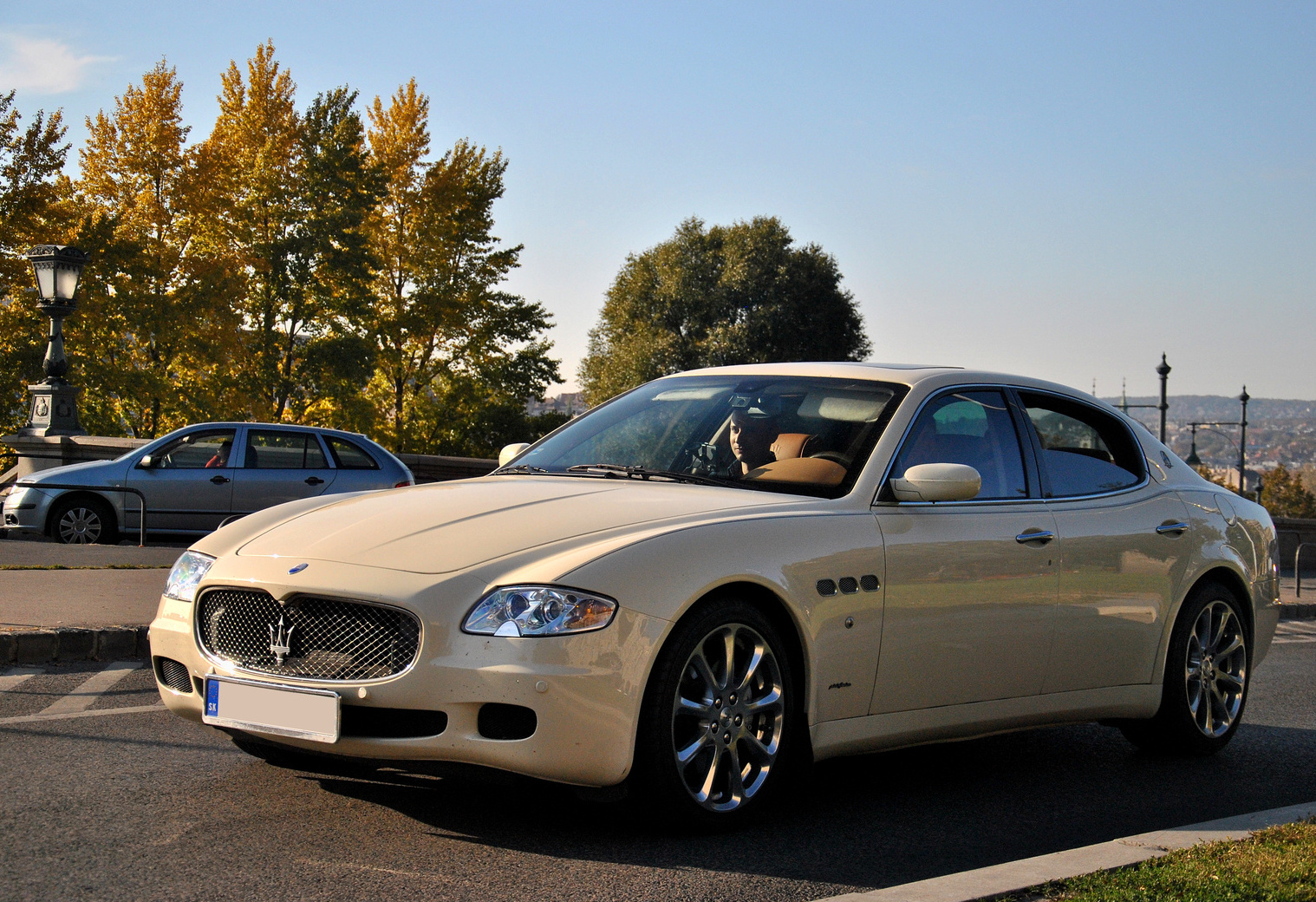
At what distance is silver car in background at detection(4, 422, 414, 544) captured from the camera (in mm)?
16391

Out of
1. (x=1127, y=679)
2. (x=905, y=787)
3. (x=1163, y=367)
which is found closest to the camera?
(x=905, y=787)

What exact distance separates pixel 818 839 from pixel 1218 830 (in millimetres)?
1348

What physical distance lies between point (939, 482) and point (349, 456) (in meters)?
13.1

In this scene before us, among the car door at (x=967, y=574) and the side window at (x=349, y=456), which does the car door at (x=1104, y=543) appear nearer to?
the car door at (x=967, y=574)

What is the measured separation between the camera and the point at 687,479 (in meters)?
5.38

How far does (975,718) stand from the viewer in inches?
216

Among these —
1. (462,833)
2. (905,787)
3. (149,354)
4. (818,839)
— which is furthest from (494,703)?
(149,354)

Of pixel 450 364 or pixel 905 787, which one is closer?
pixel 905 787

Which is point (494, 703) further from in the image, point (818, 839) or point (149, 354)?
point (149, 354)

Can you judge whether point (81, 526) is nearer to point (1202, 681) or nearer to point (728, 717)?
point (1202, 681)

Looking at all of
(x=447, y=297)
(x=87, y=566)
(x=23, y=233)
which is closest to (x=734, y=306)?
(x=447, y=297)

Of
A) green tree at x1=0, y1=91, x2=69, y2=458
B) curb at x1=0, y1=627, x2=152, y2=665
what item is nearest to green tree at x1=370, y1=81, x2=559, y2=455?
A: green tree at x1=0, y1=91, x2=69, y2=458

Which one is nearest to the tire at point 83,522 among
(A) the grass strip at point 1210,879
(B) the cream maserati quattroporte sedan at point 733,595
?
(B) the cream maserati quattroporte sedan at point 733,595

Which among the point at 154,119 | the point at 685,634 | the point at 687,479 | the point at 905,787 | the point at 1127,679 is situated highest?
the point at 154,119
